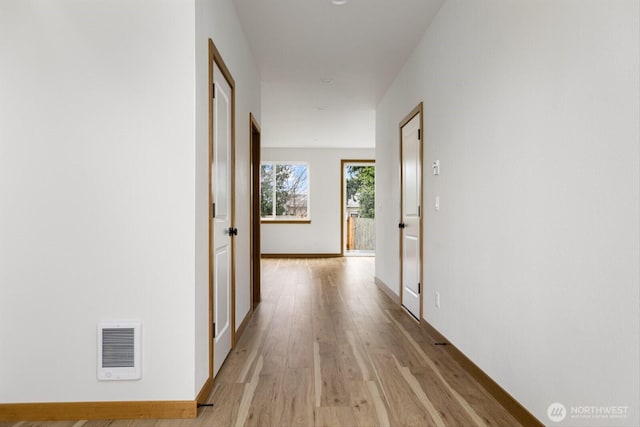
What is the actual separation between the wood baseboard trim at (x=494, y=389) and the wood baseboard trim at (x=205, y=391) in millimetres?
1543

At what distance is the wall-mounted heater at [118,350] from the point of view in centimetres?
200

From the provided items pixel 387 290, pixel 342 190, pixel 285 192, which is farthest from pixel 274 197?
pixel 387 290

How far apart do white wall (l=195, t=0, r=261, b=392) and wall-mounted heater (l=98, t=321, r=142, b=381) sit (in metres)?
0.29

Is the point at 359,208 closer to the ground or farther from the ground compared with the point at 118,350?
farther from the ground

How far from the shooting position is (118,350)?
200cm

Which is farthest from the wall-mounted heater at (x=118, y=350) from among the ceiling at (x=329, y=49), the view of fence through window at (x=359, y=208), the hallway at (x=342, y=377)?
the view of fence through window at (x=359, y=208)

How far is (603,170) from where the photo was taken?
1416mm

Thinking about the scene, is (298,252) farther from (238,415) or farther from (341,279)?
(238,415)

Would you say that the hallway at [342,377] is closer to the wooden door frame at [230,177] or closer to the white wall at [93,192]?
the wooden door frame at [230,177]

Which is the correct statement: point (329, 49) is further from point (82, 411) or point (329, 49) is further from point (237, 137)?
point (82, 411)

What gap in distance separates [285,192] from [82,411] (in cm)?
783

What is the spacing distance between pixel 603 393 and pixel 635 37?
119 centimetres

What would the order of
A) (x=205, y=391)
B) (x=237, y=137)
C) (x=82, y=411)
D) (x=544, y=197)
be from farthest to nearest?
(x=237, y=137)
(x=205, y=391)
(x=82, y=411)
(x=544, y=197)

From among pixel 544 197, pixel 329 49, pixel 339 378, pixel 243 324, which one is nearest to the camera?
pixel 544 197
